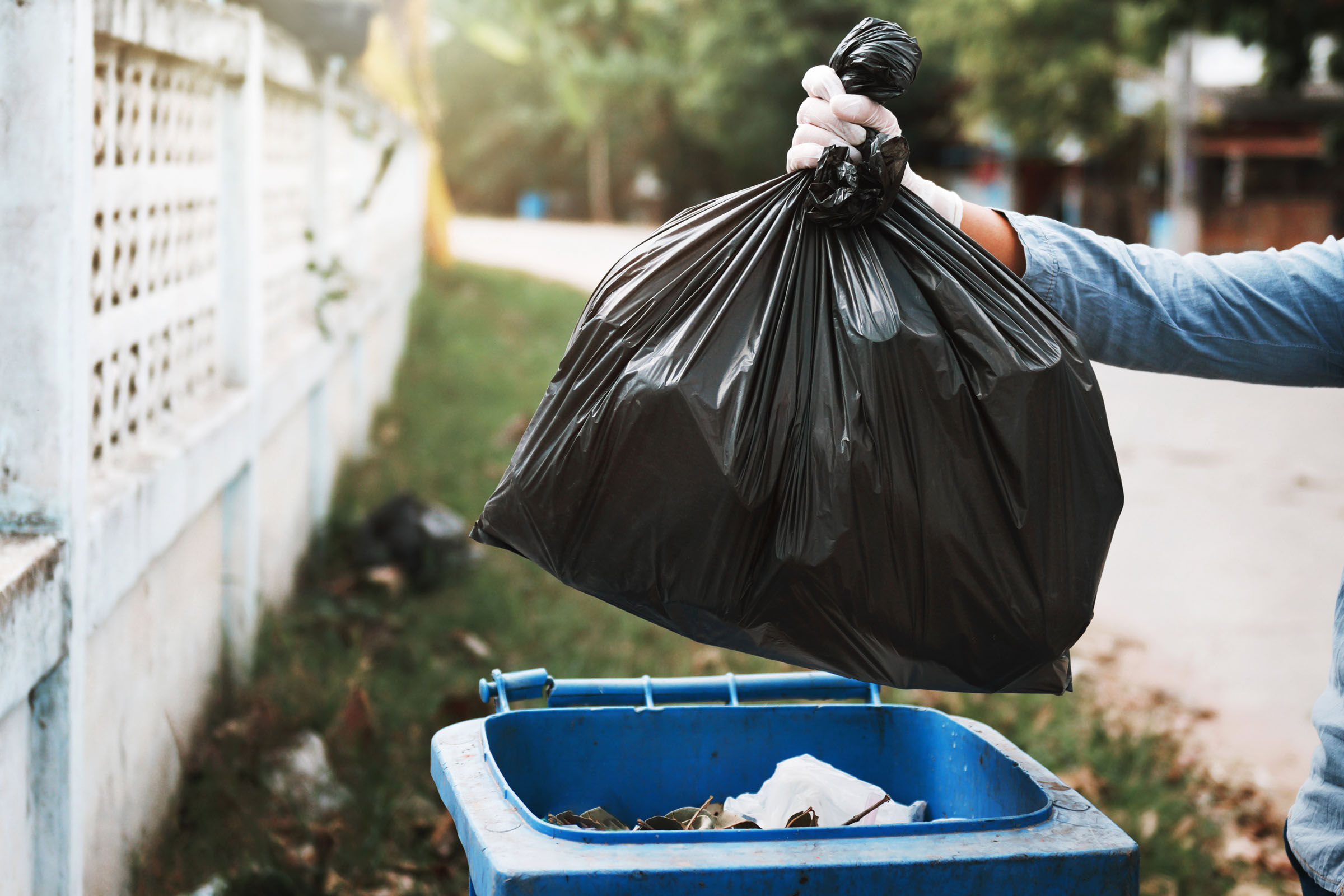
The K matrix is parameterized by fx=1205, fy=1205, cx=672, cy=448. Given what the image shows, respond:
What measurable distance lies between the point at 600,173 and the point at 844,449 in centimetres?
3452

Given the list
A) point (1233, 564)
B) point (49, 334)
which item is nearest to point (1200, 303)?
point (49, 334)

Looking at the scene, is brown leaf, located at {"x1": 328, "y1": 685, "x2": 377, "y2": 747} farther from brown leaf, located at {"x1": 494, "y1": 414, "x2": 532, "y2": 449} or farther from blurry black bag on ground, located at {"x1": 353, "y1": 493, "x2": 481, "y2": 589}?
brown leaf, located at {"x1": 494, "y1": 414, "x2": 532, "y2": 449}

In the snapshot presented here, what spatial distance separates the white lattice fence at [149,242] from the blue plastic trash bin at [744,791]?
964 mm

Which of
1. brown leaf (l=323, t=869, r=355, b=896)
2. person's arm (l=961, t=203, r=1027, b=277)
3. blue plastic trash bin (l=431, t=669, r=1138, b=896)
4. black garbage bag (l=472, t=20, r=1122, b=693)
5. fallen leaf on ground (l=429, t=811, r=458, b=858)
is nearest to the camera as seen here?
blue plastic trash bin (l=431, t=669, r=1138, b=896)

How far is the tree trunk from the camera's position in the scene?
1372 inches

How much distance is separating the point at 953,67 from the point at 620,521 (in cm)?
2525

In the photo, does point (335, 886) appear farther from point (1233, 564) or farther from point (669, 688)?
point (1233, 564)

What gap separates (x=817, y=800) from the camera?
1.58m

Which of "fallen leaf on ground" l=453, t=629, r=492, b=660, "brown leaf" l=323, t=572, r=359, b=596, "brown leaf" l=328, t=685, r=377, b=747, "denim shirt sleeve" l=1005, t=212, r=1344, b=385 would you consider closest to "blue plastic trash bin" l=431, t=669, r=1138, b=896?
"denim shirt sleeve" l=1005, t=212, r=1344, b=385

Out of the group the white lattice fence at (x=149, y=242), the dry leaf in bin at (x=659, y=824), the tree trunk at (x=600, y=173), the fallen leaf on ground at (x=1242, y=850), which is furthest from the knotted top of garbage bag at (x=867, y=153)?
the tree trunk at (x=600, y=173)

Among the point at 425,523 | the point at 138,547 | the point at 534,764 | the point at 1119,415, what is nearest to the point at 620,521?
the point at 534,764

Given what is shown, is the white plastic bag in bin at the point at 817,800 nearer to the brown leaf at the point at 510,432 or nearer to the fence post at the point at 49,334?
the fence post at the point at 49,334

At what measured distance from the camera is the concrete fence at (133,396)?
1.68m

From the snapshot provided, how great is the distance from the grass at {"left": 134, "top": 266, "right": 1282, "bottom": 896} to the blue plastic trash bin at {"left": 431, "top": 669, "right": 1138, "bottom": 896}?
80 cm
